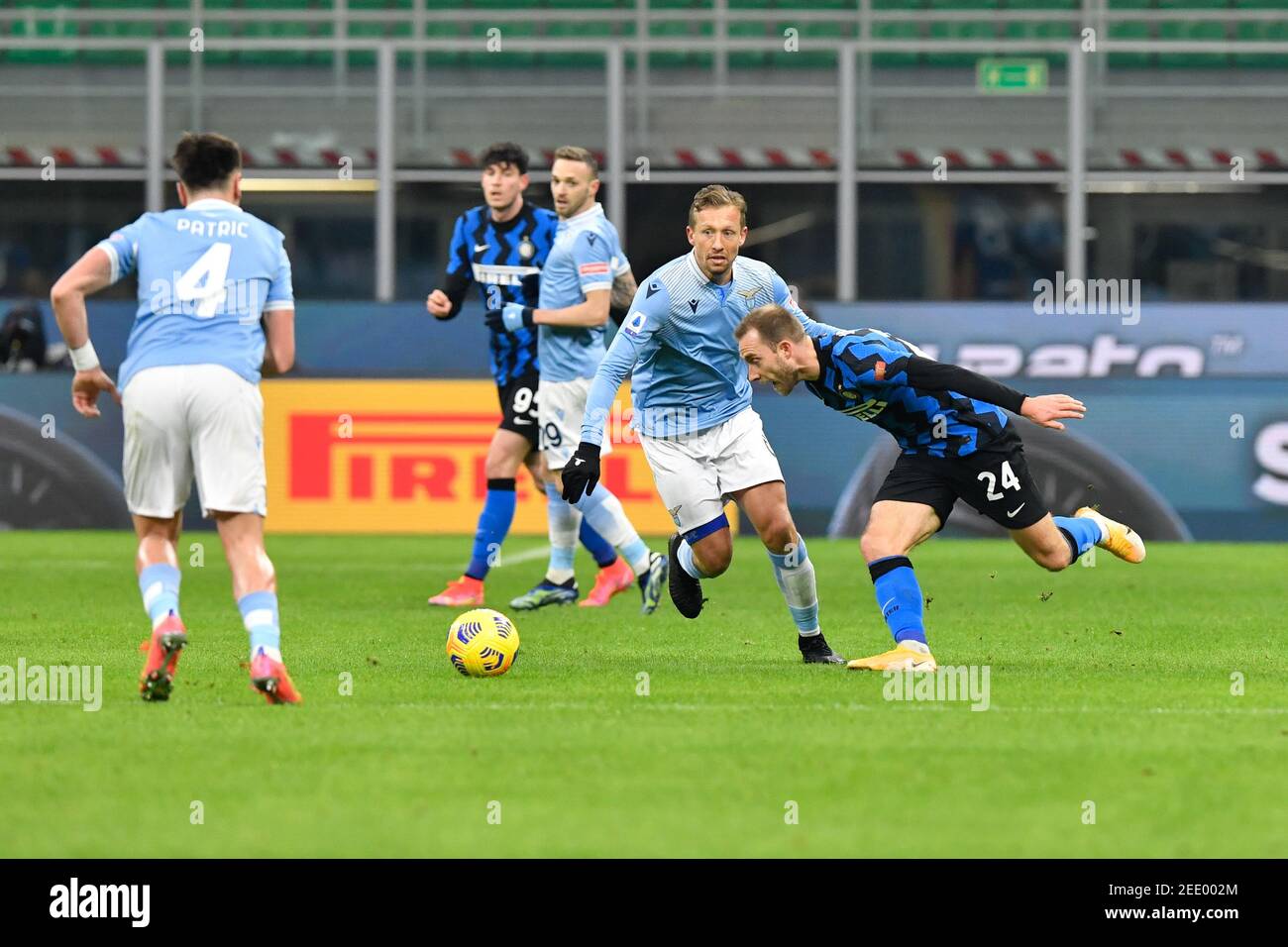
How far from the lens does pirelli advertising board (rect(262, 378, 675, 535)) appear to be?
52.2ft

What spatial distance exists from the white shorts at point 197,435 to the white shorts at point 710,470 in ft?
7.15

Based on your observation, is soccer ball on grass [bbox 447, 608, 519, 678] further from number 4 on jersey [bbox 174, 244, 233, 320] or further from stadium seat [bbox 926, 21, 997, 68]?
stadium seat [bbox 926, 21, 997, 68]

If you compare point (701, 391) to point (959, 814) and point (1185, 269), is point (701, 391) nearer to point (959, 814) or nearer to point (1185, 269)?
point (959, 814)

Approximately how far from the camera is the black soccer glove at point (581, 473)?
765 cm

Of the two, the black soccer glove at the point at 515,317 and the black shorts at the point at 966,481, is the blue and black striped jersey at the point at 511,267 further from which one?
the black shorts at the point at 966,481

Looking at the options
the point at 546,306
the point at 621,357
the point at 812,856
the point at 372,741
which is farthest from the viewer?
the point at 546,306

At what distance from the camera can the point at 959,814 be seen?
507 centimetres

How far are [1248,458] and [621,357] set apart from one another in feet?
30.2

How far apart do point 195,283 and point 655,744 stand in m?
2.13

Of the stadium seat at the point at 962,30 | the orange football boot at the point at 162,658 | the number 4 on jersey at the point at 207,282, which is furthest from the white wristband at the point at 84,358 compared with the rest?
the stadium seat at the point at 962,30

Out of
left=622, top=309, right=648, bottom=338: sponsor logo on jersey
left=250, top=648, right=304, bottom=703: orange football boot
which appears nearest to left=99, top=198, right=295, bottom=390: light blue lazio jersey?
left=250, top=648, right=304, bottom=703: orange football boot

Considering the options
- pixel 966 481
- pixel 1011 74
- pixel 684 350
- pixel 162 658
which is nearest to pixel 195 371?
pixel 162 658

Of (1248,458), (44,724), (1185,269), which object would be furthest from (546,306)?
(1185,269)

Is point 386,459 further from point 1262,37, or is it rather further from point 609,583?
point 1262,37
